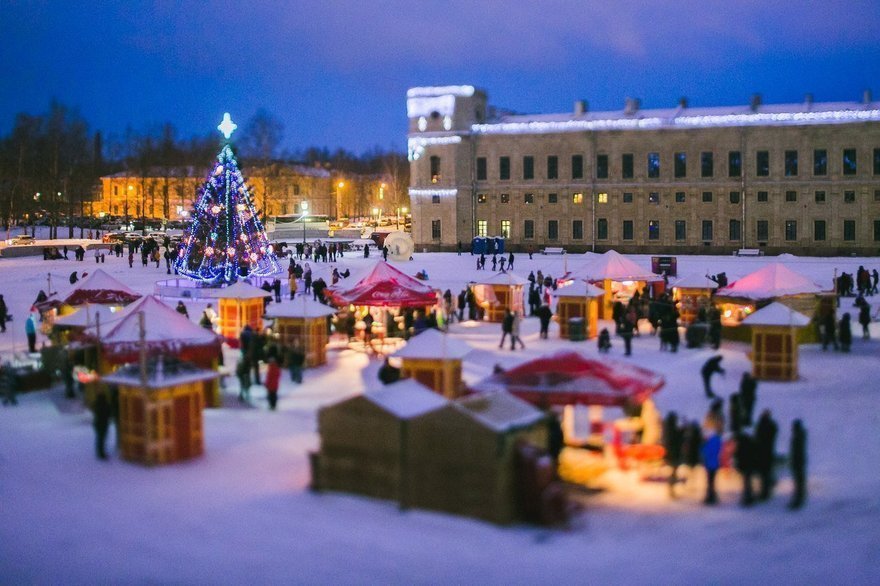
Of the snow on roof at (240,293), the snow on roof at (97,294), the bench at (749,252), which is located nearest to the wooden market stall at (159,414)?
the snow on roof at (240,293)

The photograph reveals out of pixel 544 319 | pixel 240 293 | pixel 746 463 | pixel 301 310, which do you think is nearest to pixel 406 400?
pixel 746 463

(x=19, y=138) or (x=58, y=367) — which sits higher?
(x=19, y=138)

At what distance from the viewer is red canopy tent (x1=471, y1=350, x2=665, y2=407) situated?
11.9 metres

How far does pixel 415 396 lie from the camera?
10820 mm

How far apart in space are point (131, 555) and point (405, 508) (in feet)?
9.10

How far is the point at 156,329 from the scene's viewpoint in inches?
635

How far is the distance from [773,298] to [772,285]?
0.57m

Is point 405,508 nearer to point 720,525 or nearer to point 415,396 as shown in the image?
point 415,396

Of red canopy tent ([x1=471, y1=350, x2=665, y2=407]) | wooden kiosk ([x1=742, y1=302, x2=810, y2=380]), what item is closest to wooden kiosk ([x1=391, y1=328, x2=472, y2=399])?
red canopy tent ([x1=471, y1=350, x2=665, y2=407])

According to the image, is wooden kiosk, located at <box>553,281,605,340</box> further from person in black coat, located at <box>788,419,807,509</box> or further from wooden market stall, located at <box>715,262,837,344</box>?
person in black coat, located at <box>788,419,807,509</box>

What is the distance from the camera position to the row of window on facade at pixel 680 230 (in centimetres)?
5203

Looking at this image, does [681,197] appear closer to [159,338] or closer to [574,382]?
[159,338]

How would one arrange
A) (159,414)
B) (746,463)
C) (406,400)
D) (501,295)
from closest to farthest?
(746,463)
(406,400)
(159,414)
(501,295)

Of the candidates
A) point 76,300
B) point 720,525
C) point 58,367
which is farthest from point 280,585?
point 76,300
